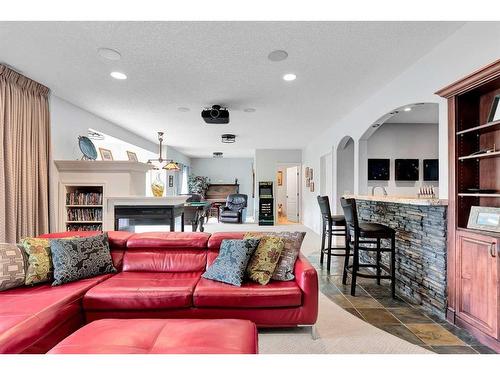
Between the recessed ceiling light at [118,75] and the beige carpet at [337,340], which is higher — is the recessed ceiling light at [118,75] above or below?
above

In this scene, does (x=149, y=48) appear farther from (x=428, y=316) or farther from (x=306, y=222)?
(x=306, y=222)

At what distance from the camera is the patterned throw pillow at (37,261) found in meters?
2.00

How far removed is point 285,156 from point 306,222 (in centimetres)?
228

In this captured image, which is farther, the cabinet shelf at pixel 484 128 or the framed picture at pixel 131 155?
the framed picture at pixel 131 155

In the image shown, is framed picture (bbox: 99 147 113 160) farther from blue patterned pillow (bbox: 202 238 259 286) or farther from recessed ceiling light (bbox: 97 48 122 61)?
blue patterned pillow (bbox: 202 238 259 286)

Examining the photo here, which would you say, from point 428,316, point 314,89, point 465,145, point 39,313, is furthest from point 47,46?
point 428,316

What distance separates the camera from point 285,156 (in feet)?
27.5

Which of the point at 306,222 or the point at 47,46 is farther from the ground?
the point at 47,46

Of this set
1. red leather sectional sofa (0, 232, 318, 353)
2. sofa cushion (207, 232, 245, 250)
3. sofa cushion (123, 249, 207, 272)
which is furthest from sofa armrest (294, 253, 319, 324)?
sofa cushion (123, 249, 207, 272)

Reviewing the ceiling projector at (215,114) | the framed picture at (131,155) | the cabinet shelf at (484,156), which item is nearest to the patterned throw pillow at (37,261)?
the ceiling projector at (215,114)

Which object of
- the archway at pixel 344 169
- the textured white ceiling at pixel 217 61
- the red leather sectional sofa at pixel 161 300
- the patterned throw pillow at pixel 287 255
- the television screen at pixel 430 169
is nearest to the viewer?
the red leather sectional sofa at pixel 161 300

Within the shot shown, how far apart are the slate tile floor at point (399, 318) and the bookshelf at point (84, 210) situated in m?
3.45

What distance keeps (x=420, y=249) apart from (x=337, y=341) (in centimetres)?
138

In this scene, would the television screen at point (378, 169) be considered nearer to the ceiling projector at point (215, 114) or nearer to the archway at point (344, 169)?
the archway at point (344, 169)
